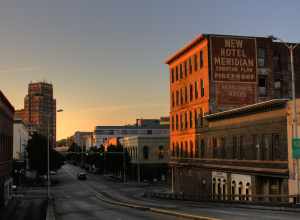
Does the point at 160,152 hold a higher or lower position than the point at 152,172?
higher

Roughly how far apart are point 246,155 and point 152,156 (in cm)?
6556

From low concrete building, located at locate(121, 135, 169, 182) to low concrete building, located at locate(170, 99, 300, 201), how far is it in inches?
1693

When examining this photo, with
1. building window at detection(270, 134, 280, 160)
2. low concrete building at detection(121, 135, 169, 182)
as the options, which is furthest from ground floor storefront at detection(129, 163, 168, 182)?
building window at detection(270, 134, 280, 160)

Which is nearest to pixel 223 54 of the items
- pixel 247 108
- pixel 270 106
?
pixel 247 108

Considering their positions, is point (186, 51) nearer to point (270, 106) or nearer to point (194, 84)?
point (194, 84)

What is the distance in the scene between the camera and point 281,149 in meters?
46.0

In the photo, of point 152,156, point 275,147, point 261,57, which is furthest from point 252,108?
point 152,156

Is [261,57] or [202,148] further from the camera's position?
[202,148]

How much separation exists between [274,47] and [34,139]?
68.6 meters

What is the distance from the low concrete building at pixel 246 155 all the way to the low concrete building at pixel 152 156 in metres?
43.0

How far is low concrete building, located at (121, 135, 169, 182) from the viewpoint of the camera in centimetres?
11775

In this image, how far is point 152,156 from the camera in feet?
388

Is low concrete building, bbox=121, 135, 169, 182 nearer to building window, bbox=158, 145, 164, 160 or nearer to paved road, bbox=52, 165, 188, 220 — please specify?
building window, bbox=158, 145, 164, 160

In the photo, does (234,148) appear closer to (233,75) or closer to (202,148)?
(202,148)
